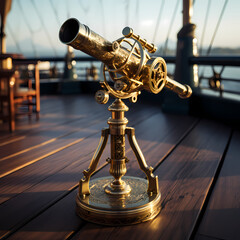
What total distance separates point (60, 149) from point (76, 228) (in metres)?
1.13

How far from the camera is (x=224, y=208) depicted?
4.51ft

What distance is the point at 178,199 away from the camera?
146cm

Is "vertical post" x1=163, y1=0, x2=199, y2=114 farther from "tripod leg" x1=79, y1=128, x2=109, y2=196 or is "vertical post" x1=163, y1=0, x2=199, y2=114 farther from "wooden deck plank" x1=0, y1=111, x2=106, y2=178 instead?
"tripod leg" x1=79, y1=128, x2=109, y2=196

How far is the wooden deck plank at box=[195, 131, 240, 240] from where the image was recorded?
3.88 ft

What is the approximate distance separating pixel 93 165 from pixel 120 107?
0.26 m

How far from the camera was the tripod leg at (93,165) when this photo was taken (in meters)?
1.33

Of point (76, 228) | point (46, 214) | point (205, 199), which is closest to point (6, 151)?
point (46, 214)

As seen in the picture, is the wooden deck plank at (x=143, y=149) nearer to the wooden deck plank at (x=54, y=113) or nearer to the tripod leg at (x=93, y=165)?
the tripod leg at (x=93, y=165)

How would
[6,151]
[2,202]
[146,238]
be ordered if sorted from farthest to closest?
[6,151]
[2,202]
[146,238]

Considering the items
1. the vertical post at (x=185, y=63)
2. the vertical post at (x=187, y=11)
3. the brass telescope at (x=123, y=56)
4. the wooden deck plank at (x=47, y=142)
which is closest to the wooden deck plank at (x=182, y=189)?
the brass telescope at (x=123, y=56)

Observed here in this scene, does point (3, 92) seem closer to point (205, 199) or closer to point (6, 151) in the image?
point (6, 151)

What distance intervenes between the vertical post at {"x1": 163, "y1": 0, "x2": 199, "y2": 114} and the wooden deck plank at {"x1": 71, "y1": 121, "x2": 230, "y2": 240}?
3.08ft

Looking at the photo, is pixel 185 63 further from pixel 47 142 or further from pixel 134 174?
pixel 134 174

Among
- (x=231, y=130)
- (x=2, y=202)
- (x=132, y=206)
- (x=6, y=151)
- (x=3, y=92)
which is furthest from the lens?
(x=3, y=92)
